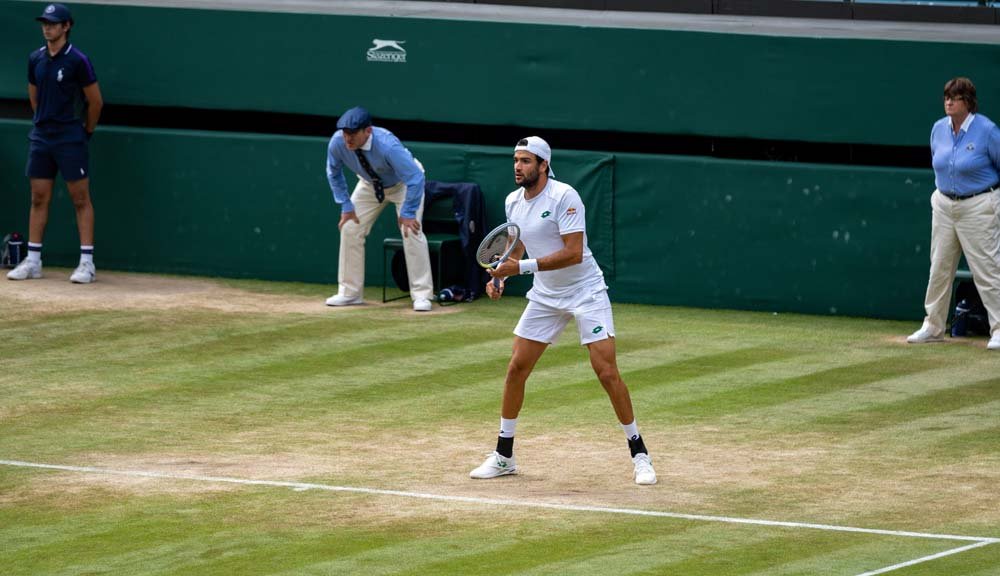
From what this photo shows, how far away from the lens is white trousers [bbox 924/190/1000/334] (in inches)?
603

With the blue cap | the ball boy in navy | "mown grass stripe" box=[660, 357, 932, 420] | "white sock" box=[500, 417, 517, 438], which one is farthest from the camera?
the ball boy in navy

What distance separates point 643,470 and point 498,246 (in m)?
1.58

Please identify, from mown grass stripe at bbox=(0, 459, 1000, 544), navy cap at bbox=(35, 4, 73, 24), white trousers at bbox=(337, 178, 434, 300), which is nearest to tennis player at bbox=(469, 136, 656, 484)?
mown grass stripe at bbox=(0, 459, 1000, 544)

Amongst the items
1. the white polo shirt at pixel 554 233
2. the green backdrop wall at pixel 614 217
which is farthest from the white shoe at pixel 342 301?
the white polo shirt at pixel 554 233

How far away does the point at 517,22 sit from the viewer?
18203 millimetres

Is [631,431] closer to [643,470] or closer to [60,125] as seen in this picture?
[643,470]

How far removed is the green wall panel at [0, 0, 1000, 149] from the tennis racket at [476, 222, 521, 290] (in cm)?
712

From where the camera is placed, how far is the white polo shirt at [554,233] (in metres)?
10.8

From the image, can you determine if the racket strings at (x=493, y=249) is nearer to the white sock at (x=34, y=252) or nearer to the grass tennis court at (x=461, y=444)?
the grass tennis court at (x=461, y=444)

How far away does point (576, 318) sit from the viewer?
433 inches

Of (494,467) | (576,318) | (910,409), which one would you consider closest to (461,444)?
(494,467)

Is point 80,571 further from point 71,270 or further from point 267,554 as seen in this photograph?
point 71,270

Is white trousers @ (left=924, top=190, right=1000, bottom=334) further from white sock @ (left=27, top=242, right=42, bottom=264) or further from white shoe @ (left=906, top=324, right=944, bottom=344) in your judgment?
white sock @ (left=27, top=242, right=42, bottom=264)

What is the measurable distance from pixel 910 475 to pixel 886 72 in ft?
22.4
